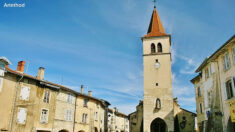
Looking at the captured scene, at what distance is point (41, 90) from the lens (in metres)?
23.3

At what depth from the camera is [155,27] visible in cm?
3597

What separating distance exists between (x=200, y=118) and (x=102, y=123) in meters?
16.4

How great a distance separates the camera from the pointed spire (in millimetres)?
34875

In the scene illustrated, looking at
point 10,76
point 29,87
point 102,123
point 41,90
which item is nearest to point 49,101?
point 41,90

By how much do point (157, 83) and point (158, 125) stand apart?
6.37 m

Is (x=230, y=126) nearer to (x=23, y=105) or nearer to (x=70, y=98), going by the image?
(x=70, y=98)

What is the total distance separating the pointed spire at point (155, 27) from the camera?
34.9 meters

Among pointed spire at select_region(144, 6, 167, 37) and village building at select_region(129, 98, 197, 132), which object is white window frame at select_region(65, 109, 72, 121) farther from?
pointed spire at select_region(144, 6, 167, 37)

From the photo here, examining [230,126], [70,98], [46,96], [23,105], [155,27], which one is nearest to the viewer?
[230,126]

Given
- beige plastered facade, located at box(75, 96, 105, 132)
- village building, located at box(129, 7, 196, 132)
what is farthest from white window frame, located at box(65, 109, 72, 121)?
village building, located at box(129, 7, 196, 132)

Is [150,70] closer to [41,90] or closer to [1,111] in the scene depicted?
[41,90]

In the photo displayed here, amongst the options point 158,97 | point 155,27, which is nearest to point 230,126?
point 158,97

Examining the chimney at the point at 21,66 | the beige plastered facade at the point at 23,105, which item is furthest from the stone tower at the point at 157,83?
the chimney at the point at 21,66

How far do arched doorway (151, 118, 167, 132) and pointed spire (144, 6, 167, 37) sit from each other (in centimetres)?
1373
